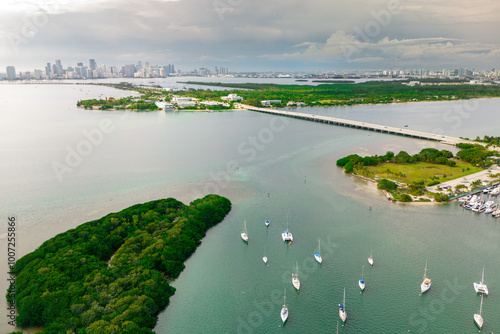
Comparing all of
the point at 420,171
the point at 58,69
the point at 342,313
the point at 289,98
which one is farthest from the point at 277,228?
the point at 58,69

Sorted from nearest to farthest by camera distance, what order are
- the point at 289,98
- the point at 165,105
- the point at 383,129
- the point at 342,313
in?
the point at 342,313 < the point at 383,129 < the point at 165,105 < the point at 289,98

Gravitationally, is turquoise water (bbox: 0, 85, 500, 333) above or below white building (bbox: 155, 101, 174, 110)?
below

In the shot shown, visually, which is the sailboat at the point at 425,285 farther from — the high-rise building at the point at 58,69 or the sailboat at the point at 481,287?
the high-rise building at the point at 58,69

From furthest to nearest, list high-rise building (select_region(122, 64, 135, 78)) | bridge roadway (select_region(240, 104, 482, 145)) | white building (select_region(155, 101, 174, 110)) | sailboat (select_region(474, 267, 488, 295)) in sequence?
high-rise building (select_region(122, 64, 135, 78)) → white building (select_region(155, 101, 174, 110)) → bridge roadway (select_region(240, 104, 482, 145)) → sailboat (select_region(474, 267, 488, 295))

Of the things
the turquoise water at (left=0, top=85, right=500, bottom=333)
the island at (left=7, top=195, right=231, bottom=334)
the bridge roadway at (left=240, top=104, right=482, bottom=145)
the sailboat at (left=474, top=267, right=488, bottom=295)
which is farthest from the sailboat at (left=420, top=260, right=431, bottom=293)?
the bridge roadway at (left=240, top=104, right=482, bottom=145)

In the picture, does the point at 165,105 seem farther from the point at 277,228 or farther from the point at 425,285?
the point at 425,285

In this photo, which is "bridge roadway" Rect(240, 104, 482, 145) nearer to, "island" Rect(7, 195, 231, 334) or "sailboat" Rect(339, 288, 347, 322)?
"sailboat" Rect(339, 288, 347, 322)
